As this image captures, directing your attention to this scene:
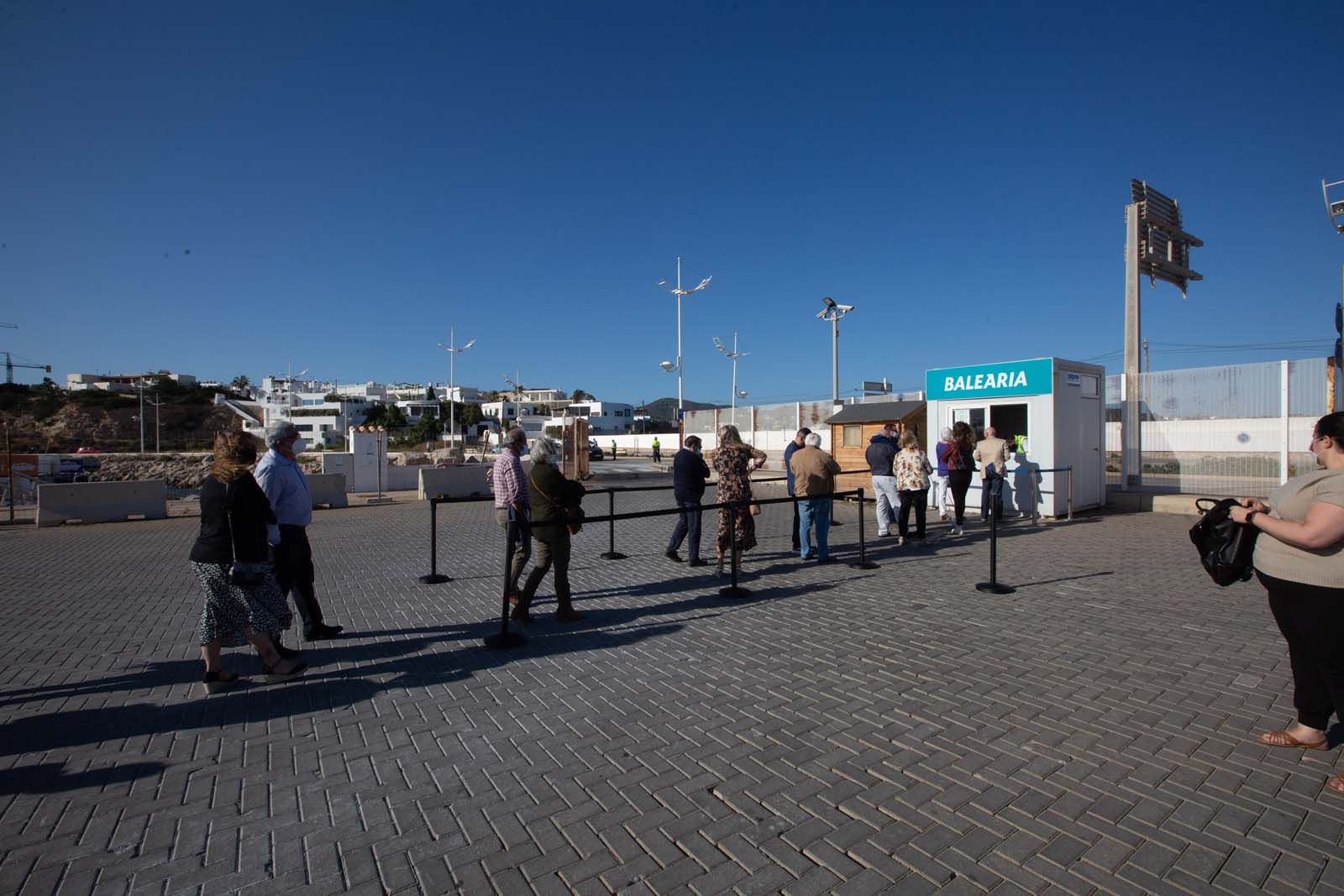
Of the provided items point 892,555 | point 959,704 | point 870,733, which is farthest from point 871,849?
point 892,555

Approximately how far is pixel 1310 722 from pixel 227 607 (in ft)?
21.5

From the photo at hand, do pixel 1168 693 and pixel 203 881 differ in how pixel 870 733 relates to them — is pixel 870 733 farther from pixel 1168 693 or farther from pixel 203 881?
pixel 203 881

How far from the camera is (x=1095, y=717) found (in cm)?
412

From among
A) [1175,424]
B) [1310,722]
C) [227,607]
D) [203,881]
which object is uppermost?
[1175,424]

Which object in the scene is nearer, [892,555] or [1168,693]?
[1168,693]

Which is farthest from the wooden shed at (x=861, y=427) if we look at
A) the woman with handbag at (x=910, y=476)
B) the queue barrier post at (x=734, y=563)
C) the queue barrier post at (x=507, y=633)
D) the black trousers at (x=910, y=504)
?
the queue barrier post at (x=507, y=633)

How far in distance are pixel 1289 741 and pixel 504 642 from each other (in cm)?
512

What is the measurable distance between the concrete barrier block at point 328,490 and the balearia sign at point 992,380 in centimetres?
1552

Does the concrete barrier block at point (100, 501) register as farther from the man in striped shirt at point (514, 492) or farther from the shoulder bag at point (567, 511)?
the shoulder bag at point (567, 511)

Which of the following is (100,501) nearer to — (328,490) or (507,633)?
(328,490)

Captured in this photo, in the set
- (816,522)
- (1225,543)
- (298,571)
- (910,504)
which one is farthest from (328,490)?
(1225,543)

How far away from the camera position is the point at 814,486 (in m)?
8.69

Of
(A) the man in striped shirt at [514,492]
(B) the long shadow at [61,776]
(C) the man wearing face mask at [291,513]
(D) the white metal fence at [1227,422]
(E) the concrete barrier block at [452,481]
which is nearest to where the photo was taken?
(B) the long shadow at [61,776]

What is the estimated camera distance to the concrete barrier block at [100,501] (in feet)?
49.2
